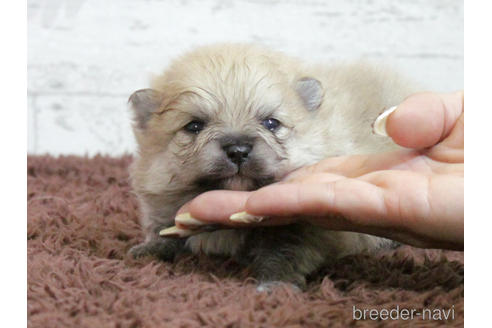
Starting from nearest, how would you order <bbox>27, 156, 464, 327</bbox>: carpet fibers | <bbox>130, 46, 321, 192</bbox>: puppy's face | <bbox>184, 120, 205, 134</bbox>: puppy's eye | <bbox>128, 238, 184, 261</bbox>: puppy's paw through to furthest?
<bbox>27, 156, 464, 327</bbox>: carpet fibers < <bbox>130, 46, 321, 192</bbox>: puppy's face < <bbox>184, 120, 205, 134</bbox>: puppy's eye < <bbox>128, 238, 184, 261</bbox>: puppy's paw

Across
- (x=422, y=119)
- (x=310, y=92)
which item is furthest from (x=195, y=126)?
(x=422, y=119)

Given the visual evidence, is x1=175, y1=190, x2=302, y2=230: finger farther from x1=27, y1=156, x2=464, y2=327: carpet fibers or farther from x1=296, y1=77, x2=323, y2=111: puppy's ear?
x1=296, y1=77, x2=323, y2=111: puppy's ear

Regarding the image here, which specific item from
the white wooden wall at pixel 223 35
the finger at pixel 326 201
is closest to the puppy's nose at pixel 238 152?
the finger at pixel 326 201

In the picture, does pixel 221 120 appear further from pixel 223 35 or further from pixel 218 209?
pixel 223 35

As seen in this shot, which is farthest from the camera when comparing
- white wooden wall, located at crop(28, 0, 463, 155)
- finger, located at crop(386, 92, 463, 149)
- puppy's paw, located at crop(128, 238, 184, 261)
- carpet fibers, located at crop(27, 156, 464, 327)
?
white wooden wall, located at crop(28, 0, 463, 155)

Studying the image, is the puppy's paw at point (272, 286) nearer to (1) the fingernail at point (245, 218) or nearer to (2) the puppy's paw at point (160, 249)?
(1) the fingernail at point (245, 218)

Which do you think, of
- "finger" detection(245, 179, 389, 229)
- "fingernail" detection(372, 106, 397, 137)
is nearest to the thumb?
"fingernail" detection(372, 106, 397, 137)

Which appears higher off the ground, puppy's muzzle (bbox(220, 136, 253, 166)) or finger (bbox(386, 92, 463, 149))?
finger (bbox(386, 92, 463, 149))
